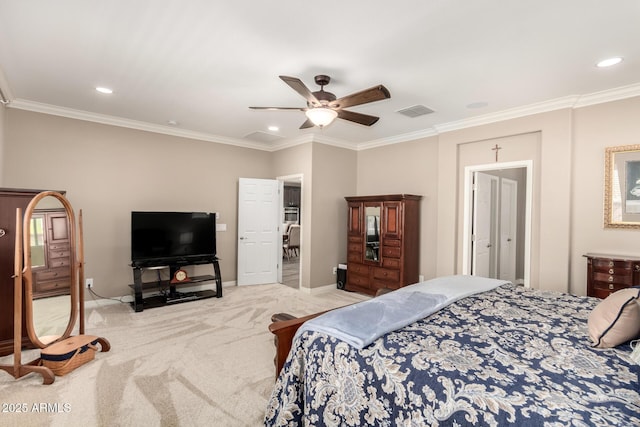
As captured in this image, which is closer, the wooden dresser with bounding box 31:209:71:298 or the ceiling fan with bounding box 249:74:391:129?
the ceiling fan with bounding box 249:74:391:129

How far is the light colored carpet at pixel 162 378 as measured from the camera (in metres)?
2.13

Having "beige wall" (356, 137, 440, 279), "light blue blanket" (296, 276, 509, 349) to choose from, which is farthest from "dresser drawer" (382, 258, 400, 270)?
"light blue blanket" (296, 276, 509, 349)

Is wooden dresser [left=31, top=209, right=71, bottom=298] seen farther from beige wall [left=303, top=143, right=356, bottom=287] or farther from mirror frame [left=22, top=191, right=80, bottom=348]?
beige wall [left=303, top=143, right=356, bottom=287]

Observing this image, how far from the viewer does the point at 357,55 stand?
2674 mm

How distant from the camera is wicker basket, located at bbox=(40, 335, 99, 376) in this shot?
8.57ft

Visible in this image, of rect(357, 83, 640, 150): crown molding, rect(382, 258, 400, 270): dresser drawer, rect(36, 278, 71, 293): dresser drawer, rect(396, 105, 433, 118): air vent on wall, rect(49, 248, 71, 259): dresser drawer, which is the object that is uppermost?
rect(396, 105, 433, 118): air vent on wall

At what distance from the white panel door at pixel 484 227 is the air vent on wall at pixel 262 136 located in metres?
3.28

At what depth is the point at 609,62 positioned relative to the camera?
2754mm

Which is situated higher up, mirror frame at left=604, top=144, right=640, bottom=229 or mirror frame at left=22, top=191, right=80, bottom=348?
mirror frame at left=604, top=144, right=640, bottom=229

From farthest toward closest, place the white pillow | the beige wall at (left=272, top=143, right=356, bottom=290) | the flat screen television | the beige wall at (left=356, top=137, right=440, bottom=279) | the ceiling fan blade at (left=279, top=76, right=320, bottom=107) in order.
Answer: the beige wall at (left=272, top=143, right=356, bottom=290)
the beige wall at (left=356, top=137, right=440, bottom=279)
the flat screen television
the ceiling fan blade at (left=279, top=76, right=320, bottom=107)
the white pillow

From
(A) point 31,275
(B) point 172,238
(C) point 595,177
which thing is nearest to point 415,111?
(C) point 595,177

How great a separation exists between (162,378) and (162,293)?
263cm

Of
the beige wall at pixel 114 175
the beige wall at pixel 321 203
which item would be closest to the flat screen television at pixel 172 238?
the beige wall at pixel 114 175

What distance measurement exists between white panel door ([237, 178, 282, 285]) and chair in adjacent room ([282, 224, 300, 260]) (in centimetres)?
285
